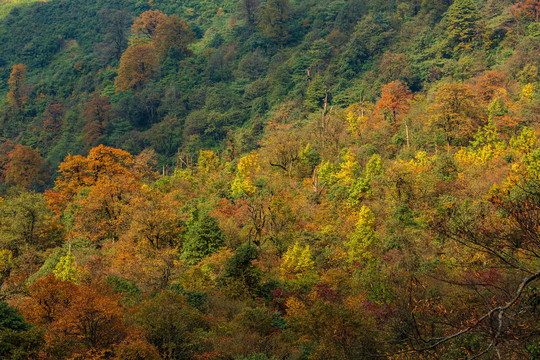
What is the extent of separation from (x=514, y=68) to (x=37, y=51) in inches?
3247

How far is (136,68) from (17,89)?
22.4 m

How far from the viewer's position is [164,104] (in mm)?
67562

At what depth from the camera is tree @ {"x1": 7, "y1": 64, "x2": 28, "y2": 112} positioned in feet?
252

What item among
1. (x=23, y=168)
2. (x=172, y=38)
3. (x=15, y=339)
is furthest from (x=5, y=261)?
(x=172, y=38)

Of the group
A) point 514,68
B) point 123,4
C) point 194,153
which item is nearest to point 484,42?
point 514,68

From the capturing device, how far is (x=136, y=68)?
7375cm

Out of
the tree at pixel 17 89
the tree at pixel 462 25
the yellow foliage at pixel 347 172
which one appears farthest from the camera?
the tree at pixel 17 89

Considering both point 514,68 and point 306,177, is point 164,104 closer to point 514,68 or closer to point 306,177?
point 306,177

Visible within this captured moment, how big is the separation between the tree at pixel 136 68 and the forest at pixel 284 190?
31 cm

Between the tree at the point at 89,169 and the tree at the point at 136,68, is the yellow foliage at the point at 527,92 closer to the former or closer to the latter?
the tree at the point at 89,169

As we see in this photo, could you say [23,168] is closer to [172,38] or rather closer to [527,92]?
[172,38]

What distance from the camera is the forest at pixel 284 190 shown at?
45.1 feet

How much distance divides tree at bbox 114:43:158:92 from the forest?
31cm

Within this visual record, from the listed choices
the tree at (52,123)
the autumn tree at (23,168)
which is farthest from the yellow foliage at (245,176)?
the tree at (52,123)
